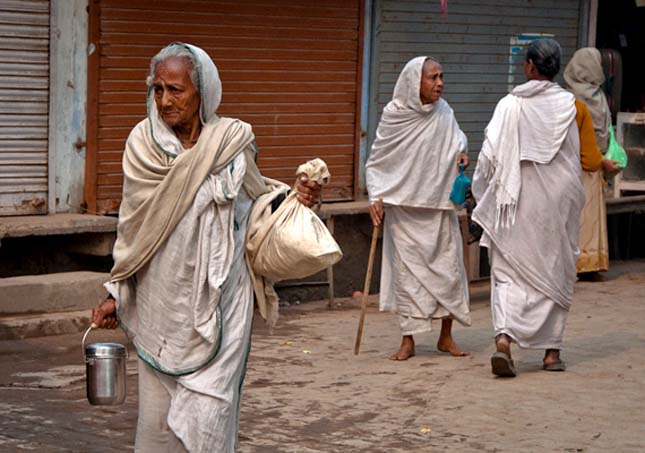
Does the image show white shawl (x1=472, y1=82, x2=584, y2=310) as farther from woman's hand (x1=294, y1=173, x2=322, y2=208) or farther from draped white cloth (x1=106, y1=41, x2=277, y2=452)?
draped white cloth (x1=106, y1=41, x2=277, y2=452)

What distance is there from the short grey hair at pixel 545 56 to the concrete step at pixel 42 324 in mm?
3609

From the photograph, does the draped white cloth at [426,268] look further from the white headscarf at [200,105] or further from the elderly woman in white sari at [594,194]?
the white headscarf at [200,105]

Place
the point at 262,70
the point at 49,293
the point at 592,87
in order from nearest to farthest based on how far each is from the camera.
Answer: the point at 49,293 < the point at 262,70 < the point at 592,87

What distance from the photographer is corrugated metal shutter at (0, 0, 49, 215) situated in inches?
389

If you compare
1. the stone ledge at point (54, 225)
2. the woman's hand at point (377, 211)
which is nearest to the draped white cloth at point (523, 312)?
the woman's hand at point (377, 211)

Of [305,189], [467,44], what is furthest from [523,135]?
[467,44]

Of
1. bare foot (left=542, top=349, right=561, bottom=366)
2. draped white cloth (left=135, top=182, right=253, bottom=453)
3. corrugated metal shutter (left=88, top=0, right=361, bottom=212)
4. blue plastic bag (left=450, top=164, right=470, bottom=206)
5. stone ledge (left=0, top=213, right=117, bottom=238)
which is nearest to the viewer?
draped white cloth (left=135, top=182, right=253, bottom=453)

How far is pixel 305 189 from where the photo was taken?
4.83 meters

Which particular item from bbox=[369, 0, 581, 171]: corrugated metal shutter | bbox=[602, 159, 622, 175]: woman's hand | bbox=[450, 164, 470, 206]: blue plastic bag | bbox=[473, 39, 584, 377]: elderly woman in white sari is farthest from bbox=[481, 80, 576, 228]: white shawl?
bbox=[369, 0, 581, 171]: corrugated metal shutter

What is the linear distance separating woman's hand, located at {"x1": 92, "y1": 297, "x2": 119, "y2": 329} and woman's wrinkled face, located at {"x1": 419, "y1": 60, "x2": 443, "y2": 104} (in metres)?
4.46

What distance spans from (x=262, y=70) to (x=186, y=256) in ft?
23.0

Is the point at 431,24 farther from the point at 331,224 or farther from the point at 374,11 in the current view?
the point at 331,224

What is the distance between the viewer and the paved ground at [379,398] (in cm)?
668

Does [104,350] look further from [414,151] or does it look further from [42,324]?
[42,324]
